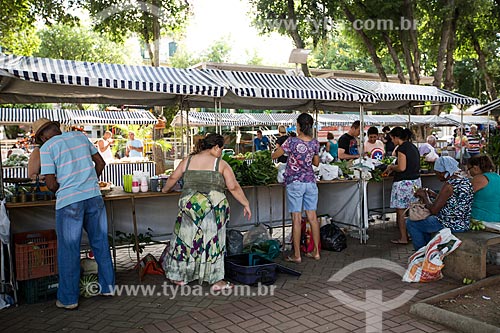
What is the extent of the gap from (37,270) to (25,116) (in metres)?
14.7

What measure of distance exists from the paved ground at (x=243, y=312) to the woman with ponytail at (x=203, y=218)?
0.89 feet

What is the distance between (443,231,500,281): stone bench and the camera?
16.8ft

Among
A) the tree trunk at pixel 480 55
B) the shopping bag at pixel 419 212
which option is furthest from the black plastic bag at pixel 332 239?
the tree trunk at pixel 480 55

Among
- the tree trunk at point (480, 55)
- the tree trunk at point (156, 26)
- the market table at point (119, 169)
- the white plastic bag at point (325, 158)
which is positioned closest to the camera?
the white plastic bag at point (325, 158)

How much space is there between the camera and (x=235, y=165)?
652 centimetres

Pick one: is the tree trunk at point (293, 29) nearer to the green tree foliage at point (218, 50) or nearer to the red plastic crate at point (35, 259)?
the red plastic crate at point (35, 259)

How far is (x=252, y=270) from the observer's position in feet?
16.7

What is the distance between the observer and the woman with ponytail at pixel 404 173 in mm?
6828

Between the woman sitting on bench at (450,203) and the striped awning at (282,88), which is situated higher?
the striped awning at (282,88)

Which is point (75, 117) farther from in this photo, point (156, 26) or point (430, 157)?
point (430, 157)

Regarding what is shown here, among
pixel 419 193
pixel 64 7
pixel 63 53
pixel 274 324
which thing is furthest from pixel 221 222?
pixel 63 53

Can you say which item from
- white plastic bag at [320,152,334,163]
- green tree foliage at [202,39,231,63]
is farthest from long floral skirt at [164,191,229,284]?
green tree foliage at [202,39,231,63]

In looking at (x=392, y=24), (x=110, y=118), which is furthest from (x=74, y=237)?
(x=110, y=118)

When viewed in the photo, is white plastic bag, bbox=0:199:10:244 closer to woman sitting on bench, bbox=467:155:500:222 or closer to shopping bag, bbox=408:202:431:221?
shopping bag, bbox=408:202:431:221
